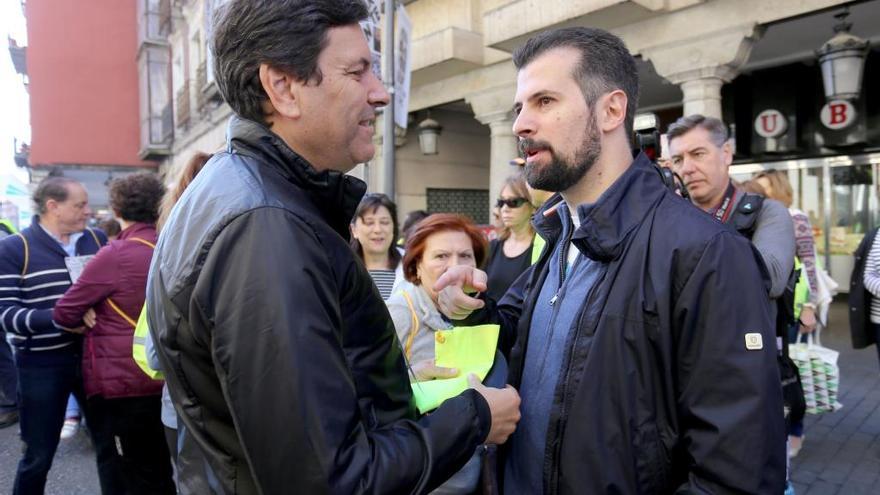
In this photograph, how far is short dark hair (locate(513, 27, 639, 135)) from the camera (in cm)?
156

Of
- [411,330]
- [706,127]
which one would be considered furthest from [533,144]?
[706,127]

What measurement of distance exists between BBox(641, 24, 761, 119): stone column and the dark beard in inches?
208

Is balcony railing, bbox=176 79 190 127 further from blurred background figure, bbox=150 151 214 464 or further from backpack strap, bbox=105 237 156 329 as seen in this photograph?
blurred background figure, bbox=150 151 214 464

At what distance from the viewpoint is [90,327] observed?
3.20 meters

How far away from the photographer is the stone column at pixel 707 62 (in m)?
5.97

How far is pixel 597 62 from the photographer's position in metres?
Answer: 1.56

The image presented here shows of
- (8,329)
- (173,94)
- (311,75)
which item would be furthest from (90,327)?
(173,94)

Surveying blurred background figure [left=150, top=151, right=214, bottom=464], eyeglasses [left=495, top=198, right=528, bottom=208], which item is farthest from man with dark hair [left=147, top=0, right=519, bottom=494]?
eyeglasses [left=495, top=198, right=528, bottom=208]

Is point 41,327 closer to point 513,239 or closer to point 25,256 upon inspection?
point 25,256

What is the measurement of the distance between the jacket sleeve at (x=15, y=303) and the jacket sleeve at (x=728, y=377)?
3585 mm

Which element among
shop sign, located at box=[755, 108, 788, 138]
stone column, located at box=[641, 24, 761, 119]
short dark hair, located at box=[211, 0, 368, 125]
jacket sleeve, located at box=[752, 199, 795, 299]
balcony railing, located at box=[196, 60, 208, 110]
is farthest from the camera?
balcony railing, located at box=[196, 60, 208, 110]

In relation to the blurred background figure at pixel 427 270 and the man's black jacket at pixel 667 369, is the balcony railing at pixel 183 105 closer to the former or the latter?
the blurred background figure at pixel 427 270

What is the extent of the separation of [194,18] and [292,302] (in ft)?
62.1

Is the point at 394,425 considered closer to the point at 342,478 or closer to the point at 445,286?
the point at 342,478
